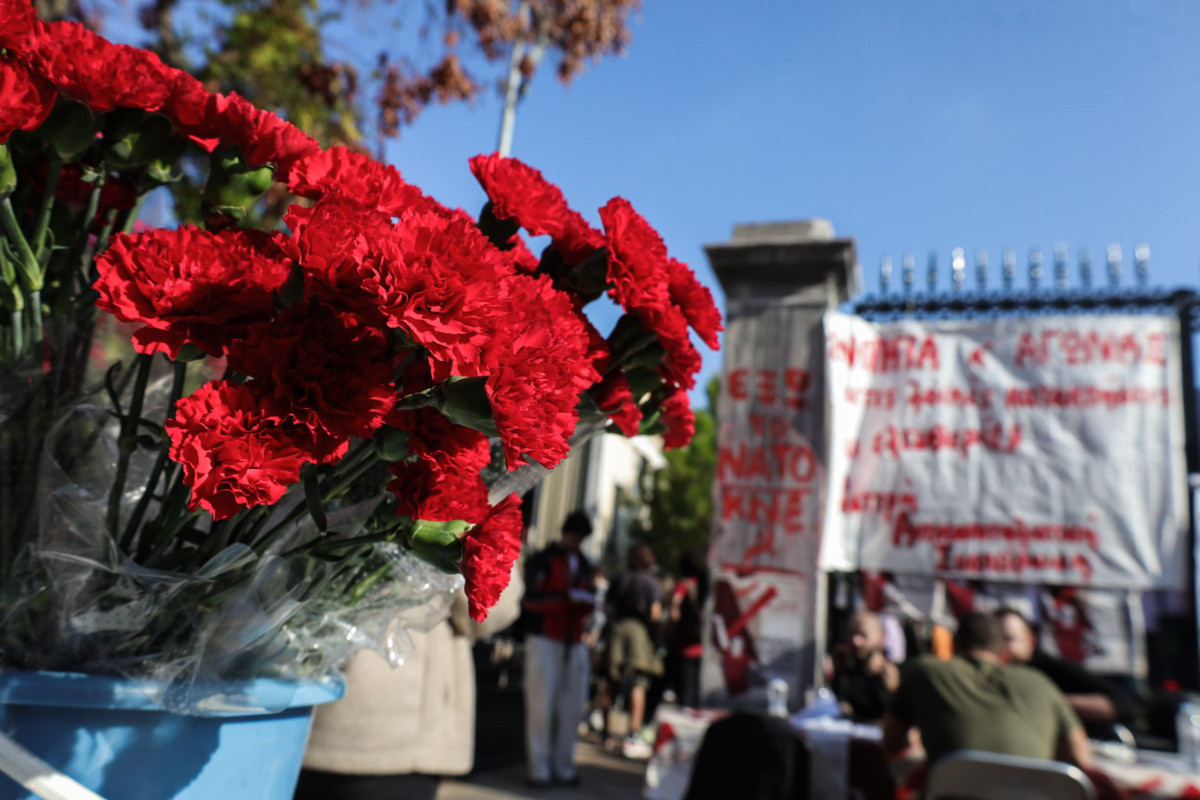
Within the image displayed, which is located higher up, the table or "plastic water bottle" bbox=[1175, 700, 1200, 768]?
"plastic water bottle" bbox=[1175, 700, 1200, 768]

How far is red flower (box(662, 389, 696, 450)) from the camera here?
0.92 metres

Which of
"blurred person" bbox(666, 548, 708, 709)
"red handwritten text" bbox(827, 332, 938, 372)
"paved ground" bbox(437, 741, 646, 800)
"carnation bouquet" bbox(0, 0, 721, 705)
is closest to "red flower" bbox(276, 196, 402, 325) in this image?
"carnation bouquet" bbox(0, 0, 721, 705)

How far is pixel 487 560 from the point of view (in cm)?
68

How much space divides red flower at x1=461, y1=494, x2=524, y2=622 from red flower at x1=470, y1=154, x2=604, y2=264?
0.95ft

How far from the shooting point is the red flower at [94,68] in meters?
0.69

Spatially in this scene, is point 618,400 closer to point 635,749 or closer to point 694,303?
point 694,303

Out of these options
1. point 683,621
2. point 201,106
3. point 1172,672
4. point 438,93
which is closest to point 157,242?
point 201,106

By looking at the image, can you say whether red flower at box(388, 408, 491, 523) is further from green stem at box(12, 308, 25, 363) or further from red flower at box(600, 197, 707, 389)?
green stem at box(12, 308, 25, 363)

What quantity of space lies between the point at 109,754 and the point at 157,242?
0.42 m

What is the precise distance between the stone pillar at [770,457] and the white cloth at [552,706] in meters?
1.63

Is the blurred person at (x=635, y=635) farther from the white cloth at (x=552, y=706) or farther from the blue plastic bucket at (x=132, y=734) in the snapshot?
the blue plastic bucket at (x=132, y=734)

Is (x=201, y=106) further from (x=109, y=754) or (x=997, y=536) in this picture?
(x=997, y=536)

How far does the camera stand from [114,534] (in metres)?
0.76

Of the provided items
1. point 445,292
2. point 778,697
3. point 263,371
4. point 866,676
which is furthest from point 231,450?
point 866,676
